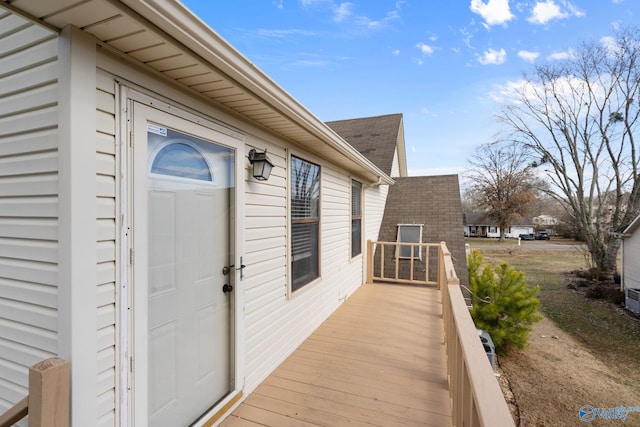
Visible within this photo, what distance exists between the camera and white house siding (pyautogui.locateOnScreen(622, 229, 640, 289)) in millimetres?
10735

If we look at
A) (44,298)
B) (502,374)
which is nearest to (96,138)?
(44,298)

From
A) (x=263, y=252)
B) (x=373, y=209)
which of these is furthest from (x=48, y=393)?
(x=373, y=209)

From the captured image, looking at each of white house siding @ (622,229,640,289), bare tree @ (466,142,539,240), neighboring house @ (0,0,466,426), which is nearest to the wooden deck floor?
neighboring house @ (0,0,466,426)

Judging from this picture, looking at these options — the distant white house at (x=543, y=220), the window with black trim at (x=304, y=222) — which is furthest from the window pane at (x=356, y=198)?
the distant white house at (x=543, y=220)

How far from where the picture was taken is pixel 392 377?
2877 millimetres

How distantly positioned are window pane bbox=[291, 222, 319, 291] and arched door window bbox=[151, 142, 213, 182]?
61.6 inches

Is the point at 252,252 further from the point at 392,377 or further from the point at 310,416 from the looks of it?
the point at 392,377

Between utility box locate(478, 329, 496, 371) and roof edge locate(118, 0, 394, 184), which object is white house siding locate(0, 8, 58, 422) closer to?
roof edge locate(118, 0, 394, 184)

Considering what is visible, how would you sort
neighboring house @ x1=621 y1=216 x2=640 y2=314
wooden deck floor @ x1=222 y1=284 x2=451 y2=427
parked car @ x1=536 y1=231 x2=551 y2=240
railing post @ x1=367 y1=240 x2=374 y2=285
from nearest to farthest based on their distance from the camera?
wooden deck floor @ x1=222 y1=284 x2=451 y2=427 < railing post @ x1=367 y1=240 x2=374 y2=285 < neighboring house @ x1=621 y1=216 x2=640 y2=314 < parked car @ x1=536 y1=231 x2=551 y2=240

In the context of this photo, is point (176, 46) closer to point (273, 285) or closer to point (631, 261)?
point (273, 285)

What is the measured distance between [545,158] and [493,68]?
28.6 ft

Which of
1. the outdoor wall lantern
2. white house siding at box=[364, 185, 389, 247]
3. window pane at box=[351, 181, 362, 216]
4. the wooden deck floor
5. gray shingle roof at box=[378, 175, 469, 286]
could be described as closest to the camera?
the wooden deck floor

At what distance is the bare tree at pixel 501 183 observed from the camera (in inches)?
994

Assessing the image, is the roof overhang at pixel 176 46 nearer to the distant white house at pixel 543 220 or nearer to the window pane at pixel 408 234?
the window pane at pixel 408 234
